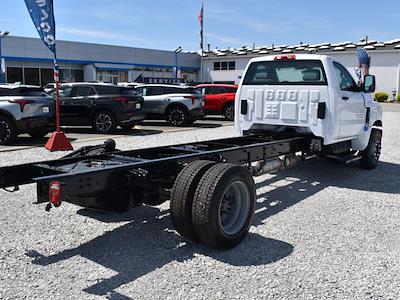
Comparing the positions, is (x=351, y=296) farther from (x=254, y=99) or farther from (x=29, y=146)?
(x=29, y=146)

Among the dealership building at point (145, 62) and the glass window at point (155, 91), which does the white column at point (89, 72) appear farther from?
the glass window at point (155, 91)

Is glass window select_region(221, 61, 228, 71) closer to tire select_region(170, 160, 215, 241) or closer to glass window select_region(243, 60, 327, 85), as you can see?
glass window select_region(243, 60, 327, 85)

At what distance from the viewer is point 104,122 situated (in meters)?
13.5

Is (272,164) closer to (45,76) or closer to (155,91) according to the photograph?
(155,91)

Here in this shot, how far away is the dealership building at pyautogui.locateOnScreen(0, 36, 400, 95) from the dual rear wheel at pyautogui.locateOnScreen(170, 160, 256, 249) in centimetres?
3177

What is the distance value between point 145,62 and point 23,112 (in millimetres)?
40455

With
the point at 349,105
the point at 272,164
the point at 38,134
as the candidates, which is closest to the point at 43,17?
the point at 38,134

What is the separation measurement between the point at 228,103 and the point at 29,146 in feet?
36.6

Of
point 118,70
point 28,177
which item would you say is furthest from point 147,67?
point 28,177

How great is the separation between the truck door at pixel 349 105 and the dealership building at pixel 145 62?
28038 mm

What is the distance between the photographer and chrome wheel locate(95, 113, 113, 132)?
13.5 meters

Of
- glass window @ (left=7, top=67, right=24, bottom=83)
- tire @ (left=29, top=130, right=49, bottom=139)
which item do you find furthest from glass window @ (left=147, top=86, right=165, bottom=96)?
glass window @ (left=7, top=67, right=24, bottom=83)

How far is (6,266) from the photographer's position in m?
3.85

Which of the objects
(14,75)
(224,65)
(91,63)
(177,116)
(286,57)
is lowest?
(177,116)
